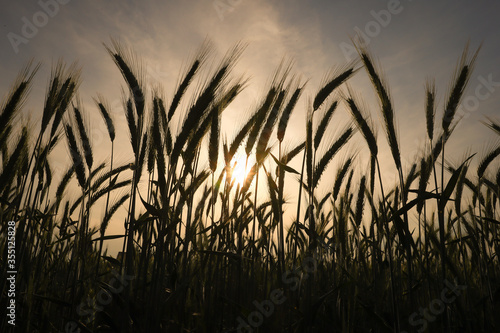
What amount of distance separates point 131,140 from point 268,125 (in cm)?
110

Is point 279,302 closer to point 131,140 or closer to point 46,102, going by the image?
point 131,140

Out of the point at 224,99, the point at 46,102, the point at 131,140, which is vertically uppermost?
the point at 224,99

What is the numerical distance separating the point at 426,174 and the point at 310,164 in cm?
106

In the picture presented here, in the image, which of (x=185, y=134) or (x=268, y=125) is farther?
(x=268, y=125)

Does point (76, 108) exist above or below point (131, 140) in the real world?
above

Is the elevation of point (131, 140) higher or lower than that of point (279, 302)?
higher

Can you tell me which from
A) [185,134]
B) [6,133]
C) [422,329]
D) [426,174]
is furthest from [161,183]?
[426,174]

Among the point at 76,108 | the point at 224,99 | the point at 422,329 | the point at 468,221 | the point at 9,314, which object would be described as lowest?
the point at 422,329

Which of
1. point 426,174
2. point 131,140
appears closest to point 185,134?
point 131,140

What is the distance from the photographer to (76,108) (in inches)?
125

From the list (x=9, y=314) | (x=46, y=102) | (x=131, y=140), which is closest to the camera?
(x=9, y=314)

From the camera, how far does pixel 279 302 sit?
2031 millimetres

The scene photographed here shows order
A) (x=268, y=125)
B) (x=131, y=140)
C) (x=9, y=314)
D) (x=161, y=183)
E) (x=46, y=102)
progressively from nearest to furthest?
(x=9, y=314) < (x=161, y=183) < (x=46, y=102) < (x=131, y=140) < (x=268, y=125)

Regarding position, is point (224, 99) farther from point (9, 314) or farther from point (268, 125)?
point (9, 314)
